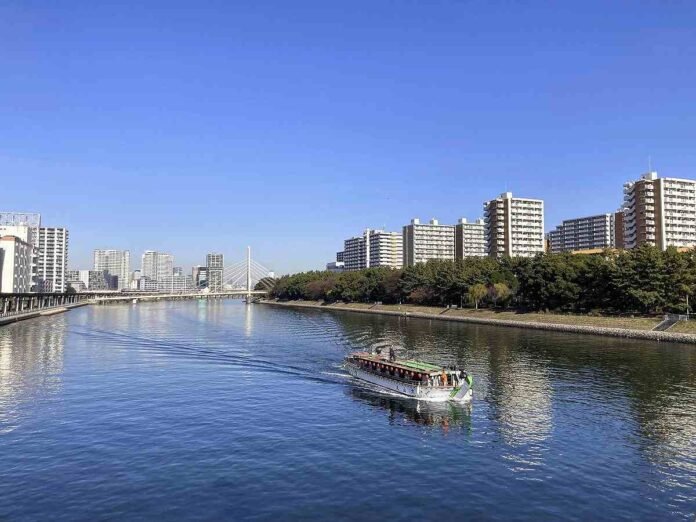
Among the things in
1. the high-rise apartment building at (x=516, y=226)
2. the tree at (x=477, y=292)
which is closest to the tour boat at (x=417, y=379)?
the tree at (x=477, y=292)


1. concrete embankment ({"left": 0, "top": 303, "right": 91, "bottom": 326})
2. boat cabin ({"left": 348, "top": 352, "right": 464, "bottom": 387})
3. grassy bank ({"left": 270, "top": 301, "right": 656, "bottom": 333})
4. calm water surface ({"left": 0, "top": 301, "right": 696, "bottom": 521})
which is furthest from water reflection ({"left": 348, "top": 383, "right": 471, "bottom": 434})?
concrete embankment ({"left": 0, "top": 303, "right": 91, "bottom": 326})

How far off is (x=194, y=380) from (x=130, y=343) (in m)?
33.2

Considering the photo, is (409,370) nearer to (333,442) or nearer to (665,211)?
(333,442)

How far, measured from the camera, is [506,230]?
194m

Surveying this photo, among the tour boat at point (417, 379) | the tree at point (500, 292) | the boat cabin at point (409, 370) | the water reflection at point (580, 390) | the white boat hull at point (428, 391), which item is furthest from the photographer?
the tree at point (500, 292)

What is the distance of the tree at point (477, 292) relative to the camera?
12131cm

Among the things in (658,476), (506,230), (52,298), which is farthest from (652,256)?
(52,298)

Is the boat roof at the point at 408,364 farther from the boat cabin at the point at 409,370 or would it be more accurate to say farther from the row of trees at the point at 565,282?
the row of trees at the point at 565,282

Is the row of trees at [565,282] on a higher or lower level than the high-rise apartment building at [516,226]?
lower

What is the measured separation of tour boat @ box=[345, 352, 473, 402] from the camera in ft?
133

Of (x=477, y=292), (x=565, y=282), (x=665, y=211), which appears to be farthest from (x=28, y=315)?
(x=665, y=211)

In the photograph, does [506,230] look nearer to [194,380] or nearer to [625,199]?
[625,199]

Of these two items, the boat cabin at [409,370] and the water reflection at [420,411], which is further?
the boat cabin at [409,370]

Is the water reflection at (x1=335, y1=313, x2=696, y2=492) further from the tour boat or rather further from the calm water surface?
the tour boat
